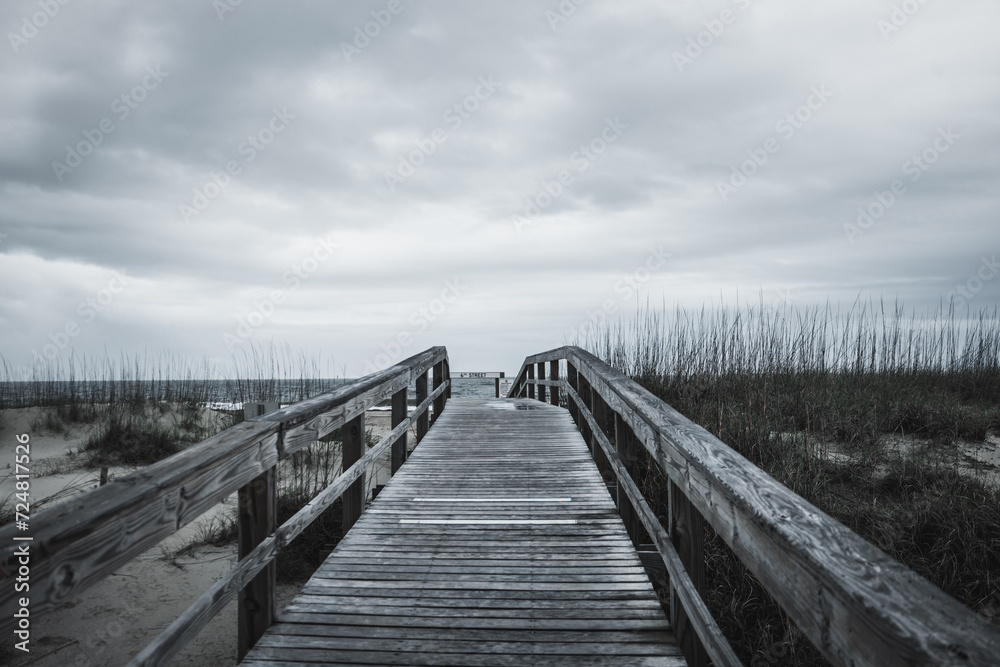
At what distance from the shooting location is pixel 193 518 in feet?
5.11

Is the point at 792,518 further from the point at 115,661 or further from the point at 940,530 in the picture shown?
the point at 115,661

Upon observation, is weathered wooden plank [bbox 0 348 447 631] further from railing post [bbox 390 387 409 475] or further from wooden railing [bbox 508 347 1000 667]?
railing post [bbox 390 387 409 475]

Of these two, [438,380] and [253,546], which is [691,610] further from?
[438,380]

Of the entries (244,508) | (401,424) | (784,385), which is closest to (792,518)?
(244,508)

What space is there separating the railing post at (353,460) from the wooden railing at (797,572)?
1624 mm

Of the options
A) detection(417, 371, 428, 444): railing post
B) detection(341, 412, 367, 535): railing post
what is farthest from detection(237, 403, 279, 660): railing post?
detection(417, 371, 428, 444): railing post

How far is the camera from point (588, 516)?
3.38 metres

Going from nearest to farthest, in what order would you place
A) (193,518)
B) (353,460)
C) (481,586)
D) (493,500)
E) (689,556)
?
(193,518) → (689,556) → (481,586) → (353,460) → (493,500)

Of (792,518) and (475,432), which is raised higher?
(792,518)

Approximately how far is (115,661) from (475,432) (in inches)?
138

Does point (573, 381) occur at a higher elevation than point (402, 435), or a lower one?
higher

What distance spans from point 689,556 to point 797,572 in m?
0.88

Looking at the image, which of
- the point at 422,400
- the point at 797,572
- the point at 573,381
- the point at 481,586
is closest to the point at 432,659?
the point at 481,586

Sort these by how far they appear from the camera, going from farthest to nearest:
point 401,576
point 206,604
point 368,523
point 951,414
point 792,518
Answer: point 951,414 < point 368,523 < point 401,576 < point 206,604 < point 792,518
